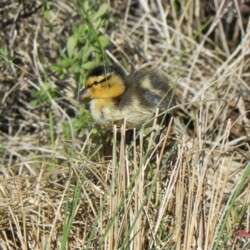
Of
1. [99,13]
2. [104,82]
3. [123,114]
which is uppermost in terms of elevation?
[99,13]

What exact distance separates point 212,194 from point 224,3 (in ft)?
6.27

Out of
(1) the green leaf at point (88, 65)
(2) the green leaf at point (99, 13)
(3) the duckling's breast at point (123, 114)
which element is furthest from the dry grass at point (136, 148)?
(2) the green leaf at point (99, 13)

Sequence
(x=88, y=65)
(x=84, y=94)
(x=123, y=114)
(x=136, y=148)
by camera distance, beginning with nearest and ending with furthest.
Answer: (x=136, y=148) < (x=123, y=114) < (x=84, y=94) < (x=88, y=65)

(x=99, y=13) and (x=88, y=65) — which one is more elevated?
(x=99, y=13)

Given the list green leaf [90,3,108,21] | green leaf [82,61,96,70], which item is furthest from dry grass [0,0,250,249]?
green leaf [90,3,108,21]

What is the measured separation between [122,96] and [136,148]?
17.7 inches

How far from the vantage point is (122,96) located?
3760 millimetres

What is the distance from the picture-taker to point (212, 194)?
3141 mm

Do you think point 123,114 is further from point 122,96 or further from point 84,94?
point 84,94

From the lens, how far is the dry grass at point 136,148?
3.07 metres

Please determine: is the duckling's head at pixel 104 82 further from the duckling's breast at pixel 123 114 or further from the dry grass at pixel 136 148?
the dry grass at pixel 136 148

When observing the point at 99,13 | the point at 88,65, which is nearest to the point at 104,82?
the point at 88,65

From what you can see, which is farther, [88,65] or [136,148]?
A: [88,65]

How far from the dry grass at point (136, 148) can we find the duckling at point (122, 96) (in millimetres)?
102
